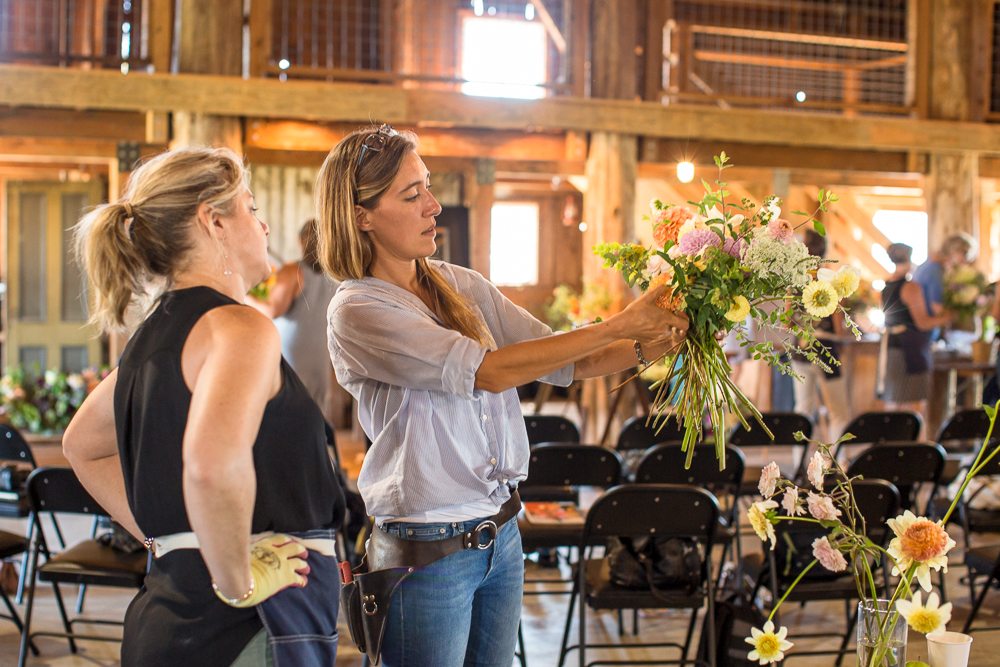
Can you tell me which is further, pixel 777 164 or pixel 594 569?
pixel 777 164

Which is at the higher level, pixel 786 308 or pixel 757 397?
pixel 786 308

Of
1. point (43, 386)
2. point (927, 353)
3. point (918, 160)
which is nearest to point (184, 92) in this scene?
point (43, 386)

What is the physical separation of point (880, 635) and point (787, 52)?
42.8 feet

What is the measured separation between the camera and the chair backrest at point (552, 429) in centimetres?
555

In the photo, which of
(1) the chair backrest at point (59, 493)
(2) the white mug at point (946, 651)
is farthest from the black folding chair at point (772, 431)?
(2) the white mug at point (946, 651)

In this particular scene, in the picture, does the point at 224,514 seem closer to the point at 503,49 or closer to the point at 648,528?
the point at 648,528

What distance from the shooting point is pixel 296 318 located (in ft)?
20.3

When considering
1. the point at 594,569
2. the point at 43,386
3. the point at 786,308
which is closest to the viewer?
the point at 786,308

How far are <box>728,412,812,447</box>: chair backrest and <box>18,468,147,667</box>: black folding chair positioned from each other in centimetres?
305

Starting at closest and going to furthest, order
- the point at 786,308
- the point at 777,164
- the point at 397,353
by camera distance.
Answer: the point at 397,353 < the point at 786,308 < the point at 777,164

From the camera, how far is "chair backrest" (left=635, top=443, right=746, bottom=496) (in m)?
4.55

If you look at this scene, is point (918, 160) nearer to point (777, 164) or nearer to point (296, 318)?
point (777, 164)

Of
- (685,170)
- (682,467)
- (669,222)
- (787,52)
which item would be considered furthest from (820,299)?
(787,52)

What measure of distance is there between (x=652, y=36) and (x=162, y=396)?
9430 millimetres
